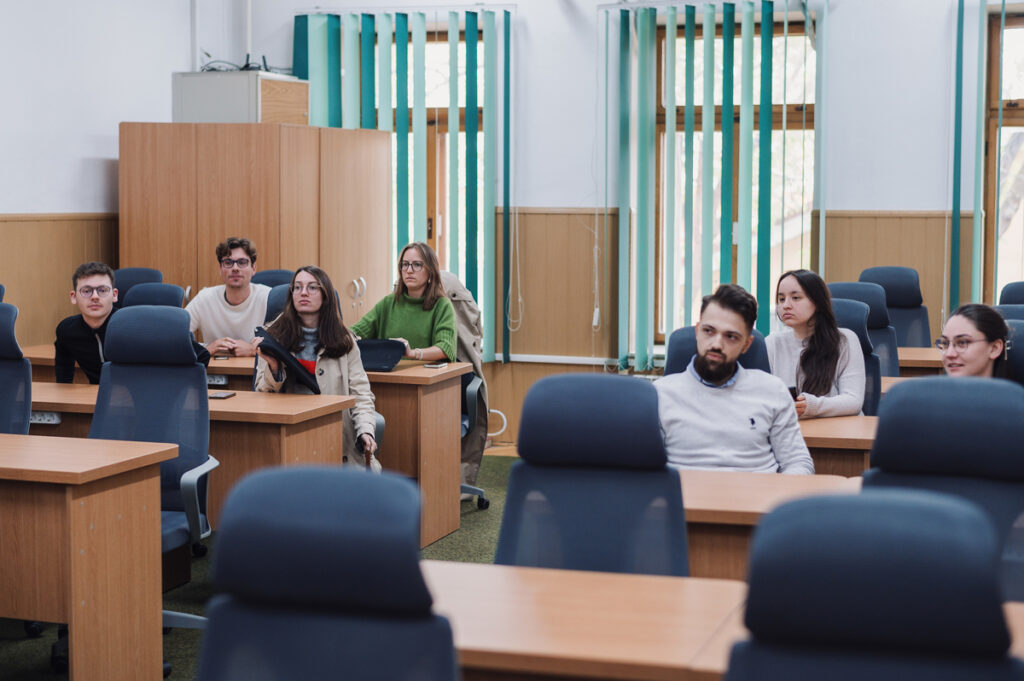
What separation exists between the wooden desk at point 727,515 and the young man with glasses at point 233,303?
10.8 ft

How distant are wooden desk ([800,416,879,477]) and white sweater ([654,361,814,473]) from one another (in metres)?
0.46

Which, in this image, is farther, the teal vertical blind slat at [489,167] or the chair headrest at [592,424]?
the teal vertical blind slat at [489,167]

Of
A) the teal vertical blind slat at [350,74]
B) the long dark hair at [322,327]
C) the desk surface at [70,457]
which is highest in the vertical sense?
the teal vertical blind slat at [350,74]

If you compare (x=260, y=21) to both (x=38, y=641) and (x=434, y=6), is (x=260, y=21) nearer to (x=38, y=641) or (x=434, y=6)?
(x=434, y=6)

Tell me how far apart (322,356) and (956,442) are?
2941mm

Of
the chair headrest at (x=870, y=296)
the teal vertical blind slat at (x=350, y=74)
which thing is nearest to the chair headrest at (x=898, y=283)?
the chair headrest at (x=870, y=296)

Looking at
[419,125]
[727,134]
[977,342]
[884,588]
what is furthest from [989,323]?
[419,125]

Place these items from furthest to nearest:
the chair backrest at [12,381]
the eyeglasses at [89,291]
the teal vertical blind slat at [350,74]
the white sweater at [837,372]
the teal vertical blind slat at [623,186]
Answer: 1. the teal vertical blind slat at [350,74]
2. the teal vertical blind slat at [623,186]
3. the eyeglasses at [89,291]
4. the chair backrest at [12,381]
5. the white sweater at [837,372]

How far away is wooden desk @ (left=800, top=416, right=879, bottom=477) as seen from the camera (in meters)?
3.79

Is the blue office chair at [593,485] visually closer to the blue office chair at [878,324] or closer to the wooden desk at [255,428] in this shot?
the wooden desk at [255,428]

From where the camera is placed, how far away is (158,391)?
13.4 ft

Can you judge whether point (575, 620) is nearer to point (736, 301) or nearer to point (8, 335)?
point (736, 301)

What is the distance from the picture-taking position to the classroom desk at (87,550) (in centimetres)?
313

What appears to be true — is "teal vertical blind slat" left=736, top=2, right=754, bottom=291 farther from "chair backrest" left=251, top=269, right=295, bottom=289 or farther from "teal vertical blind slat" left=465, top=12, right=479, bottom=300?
"chair backrest" left=251, top=269, right=295, bottom=289
